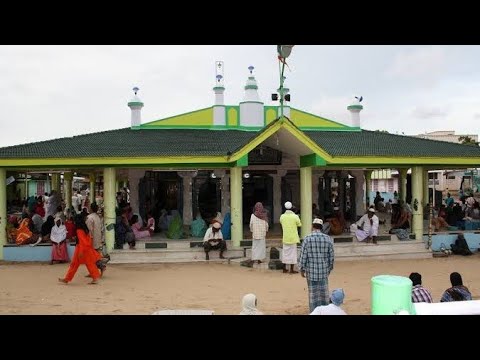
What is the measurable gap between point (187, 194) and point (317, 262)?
33.4 feet

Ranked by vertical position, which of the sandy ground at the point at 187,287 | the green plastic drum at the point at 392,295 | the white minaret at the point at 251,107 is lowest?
the sandy ground at the point at 187,287

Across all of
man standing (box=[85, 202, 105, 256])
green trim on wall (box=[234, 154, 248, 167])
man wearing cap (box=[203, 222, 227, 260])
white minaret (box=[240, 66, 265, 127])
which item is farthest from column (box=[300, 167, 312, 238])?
man standing (box=[85, 202, 105, 256])

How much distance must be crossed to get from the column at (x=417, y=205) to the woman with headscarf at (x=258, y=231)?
5.32m

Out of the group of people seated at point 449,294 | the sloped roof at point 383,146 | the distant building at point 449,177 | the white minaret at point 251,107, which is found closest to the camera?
the group of people seated at point 449,294

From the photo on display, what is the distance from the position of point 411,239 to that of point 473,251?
2047mm

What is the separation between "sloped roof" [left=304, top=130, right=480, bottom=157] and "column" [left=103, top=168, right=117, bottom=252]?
602cm

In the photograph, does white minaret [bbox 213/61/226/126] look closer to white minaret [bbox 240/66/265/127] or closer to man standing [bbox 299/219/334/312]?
white minaret [bbox 240/66/265/127]

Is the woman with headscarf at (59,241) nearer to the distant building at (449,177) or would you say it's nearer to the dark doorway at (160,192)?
the dark doorway at (160,192)

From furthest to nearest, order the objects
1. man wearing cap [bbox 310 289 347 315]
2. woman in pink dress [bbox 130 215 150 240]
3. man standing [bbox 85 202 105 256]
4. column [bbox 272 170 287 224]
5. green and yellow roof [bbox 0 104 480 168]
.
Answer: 1. column [bbox 272 170 287 224]
2. woman in pink dress [bbox 130 215 150 240]
3. green and yellow roof [bbox 0 104 480 168]
4. man standing [bbox 85 202 105 256]
5. man wearing cap [bbox 310 289 347 315]

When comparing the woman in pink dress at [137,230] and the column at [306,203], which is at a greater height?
the column at [306,203]

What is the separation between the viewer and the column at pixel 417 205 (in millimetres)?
14219

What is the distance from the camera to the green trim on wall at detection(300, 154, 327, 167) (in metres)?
12.7

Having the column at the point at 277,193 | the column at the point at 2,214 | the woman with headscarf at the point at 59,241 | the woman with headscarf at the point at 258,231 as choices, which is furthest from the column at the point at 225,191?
the column at the point at 2,214
